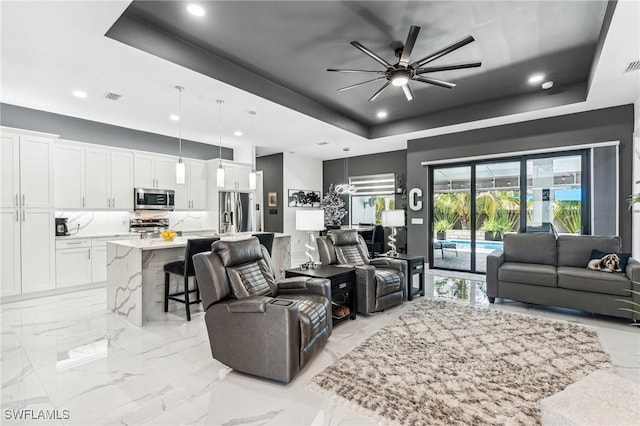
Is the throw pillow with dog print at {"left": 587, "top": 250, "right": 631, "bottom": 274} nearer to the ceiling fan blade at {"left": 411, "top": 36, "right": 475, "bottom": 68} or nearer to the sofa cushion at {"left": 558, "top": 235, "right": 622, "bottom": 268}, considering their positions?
the sofa cushion at {"left": 558, "top": 235, "right": 622, "bottom": 268}

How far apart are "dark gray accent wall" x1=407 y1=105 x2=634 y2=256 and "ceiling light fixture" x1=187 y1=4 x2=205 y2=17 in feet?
16.4

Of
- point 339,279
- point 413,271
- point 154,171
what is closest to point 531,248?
point 413,271

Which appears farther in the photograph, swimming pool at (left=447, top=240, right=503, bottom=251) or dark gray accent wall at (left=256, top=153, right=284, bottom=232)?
dark gray accent wall at (left=256, top=153, right=284, bottom=232)

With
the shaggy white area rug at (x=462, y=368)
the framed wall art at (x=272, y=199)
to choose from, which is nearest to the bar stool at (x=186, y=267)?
the shaggy white area rug at (x=462, y=368)

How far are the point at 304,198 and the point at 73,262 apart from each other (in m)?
5.30

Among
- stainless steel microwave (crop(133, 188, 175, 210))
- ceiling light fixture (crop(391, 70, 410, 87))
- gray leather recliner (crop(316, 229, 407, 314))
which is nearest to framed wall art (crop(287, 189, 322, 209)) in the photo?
stainless steel microwave (crop(133, 188, 175, 210))

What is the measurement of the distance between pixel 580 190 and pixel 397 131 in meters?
3.23

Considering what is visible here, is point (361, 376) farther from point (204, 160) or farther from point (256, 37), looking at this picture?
point (204, 160)

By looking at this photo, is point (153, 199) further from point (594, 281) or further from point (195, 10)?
point (594, 281)

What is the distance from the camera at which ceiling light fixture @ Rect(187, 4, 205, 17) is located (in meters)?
2.90

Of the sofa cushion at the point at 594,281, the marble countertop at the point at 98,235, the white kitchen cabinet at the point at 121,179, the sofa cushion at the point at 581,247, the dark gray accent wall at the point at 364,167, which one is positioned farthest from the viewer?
the dark gray accent wall at the point at 364,167

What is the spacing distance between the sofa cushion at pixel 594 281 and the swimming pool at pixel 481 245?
6.82 feet

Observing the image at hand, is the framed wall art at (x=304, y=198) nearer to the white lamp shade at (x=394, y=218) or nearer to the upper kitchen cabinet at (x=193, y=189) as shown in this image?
the upper kitchen cabinet at (x=193, y=189)

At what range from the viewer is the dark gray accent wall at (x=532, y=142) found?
15.7 ft
